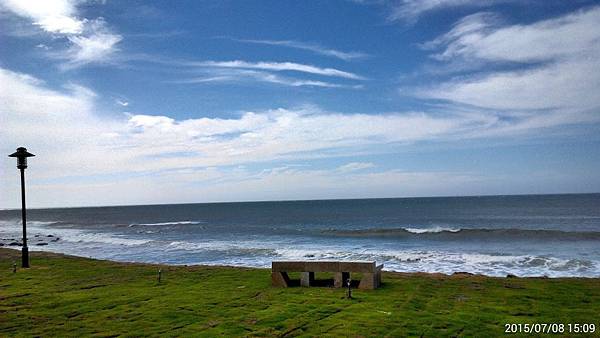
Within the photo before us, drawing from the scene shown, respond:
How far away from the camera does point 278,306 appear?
1258 cm

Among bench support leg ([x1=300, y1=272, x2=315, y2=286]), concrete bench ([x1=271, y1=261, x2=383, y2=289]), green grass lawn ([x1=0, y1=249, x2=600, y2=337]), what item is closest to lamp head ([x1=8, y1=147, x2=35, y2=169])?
green grass lawn ([x1=0, y1=249, x2=600, y2=337])

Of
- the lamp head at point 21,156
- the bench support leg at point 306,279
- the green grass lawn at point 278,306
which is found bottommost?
the green grass lawn at point 278,306

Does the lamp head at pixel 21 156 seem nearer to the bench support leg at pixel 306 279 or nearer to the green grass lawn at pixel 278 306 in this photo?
the green grass lawn at pixel 278 306

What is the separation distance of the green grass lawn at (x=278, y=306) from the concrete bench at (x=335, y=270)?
0.43 m

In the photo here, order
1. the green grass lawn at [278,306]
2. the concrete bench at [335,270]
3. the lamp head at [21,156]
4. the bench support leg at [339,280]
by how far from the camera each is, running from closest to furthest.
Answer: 1. the green grass lawn at [278,306]
2. the concrete bench at [335,270]
3. the bench support leg at [339,280]
4. the lamp head at [21,156]

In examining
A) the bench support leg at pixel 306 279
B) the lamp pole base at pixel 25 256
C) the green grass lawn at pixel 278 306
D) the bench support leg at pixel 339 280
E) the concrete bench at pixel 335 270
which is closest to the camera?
the green grass lawn at pixel 278 306

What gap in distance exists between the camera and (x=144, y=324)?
432 inches

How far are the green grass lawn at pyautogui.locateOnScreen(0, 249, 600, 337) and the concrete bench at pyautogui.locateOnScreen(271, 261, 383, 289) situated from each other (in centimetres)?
43

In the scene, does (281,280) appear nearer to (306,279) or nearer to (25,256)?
(306,279)

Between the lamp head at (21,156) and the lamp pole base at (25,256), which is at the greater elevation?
the lamp head at (21,156)

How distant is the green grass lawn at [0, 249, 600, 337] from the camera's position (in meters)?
10.4

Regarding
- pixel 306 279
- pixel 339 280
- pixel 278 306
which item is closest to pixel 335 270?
pixel 339 280

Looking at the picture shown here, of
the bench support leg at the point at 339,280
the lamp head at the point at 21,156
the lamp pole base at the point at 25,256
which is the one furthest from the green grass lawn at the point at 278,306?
the lamp head at the point at 21,156

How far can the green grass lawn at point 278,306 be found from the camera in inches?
408
